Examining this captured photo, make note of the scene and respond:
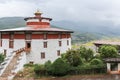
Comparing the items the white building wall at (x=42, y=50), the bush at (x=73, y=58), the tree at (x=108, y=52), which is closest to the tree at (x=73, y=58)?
the bush at (x=73, y=58)

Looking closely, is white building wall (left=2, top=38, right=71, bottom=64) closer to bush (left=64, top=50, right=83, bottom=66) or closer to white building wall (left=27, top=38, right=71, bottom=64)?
white building wall (left=27, top=38, right=71, bottom=64)

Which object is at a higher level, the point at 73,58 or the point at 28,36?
the point at 28,36

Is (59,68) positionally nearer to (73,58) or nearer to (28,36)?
(73,58)

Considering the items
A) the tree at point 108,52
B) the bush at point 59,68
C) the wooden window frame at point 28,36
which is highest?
the wooden window frame at point 28,36

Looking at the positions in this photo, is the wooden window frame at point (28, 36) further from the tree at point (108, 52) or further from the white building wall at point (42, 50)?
the tree at point (108, 52)

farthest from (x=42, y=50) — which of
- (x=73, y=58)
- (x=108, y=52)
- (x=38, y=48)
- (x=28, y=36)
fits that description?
(x=108, y=52)

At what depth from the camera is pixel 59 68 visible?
131 ft

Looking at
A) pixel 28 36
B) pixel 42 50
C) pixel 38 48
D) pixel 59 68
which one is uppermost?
pixel 28 36

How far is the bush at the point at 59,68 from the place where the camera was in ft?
131

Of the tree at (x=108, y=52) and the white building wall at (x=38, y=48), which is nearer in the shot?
the tree at (x=108, y=52)

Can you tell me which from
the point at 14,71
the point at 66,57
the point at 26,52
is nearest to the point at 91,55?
the point at 66,57

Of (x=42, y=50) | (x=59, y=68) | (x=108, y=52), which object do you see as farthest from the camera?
(x=42, y=50)

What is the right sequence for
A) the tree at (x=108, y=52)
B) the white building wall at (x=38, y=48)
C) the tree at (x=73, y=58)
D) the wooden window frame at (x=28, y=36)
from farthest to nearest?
the white building wall at (x=38, y=48) < the wooden window frame at (x=28, y=36) < the tree at (x=108, y=52) < the tree at (x=73, y=58)

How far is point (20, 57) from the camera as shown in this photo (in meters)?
46.9
